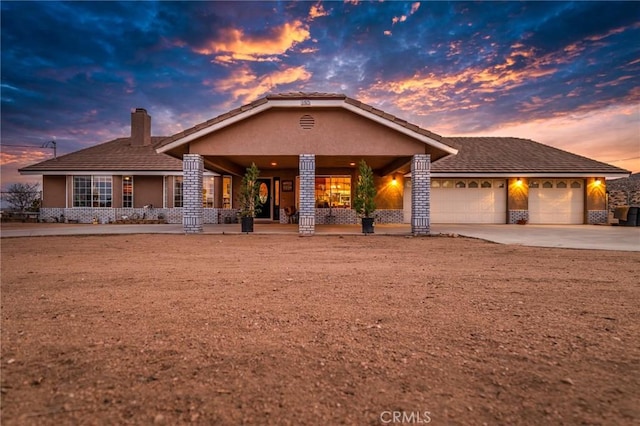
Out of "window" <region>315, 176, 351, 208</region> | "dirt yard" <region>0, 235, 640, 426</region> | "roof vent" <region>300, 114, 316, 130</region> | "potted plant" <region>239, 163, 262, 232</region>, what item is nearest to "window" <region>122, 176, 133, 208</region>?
"potted plant" <region>239, 163, 262, 232</region>

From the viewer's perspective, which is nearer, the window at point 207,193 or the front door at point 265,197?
the window at point 207,193

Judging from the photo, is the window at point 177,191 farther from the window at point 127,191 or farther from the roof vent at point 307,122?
the roof vent at point 307,122

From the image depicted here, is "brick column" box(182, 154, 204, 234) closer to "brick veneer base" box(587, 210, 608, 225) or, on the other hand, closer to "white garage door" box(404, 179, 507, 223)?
"white garage door" box(404, 179, 507, 223)

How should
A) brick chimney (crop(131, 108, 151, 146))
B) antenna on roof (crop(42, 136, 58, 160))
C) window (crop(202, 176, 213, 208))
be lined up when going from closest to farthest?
window (crop(202, 176, 213, 208))
brick chimney (crop(131, 108, 151, 146))
antenna on roof (crop(42, 136, 58, 160))

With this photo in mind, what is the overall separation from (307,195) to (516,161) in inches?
575

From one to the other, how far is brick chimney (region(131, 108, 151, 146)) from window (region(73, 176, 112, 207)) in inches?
175

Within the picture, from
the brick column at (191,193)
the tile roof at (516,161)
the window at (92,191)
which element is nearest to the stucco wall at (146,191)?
the window at (92,191)

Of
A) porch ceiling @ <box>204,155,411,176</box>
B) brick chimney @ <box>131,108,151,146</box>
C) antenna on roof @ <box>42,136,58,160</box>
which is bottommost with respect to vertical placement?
porch ceiling @ <box>204,155,411,176</box>

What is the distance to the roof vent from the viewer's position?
1209 cm

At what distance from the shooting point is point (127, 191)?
1967 centimetres

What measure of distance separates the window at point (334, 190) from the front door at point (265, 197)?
10.4ft

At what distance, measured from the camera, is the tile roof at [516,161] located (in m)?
18.1

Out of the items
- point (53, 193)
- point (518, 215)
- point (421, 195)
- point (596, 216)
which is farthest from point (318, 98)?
point (53, 193)

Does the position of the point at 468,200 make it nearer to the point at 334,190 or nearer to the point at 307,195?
the point at 334,190
